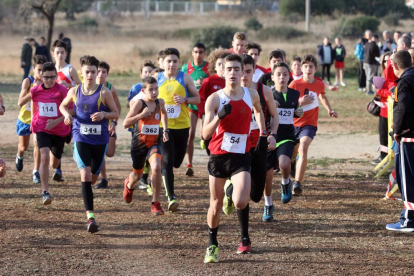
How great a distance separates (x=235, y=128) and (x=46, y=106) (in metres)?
3.66

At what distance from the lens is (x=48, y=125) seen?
948cm

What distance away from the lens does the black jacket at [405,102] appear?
315 inches

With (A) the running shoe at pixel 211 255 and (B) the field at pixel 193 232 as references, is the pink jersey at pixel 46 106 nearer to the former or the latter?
(B) the field at pixel 193 232

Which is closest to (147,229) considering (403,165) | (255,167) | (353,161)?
(255,167)

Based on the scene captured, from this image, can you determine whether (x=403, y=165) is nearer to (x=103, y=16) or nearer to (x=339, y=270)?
(x=339, y=270)

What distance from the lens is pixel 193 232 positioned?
8148 millimetres

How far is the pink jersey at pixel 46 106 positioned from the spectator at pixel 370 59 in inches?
703

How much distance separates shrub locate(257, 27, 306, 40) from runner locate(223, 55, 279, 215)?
4586cm

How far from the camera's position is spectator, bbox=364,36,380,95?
2555 cm

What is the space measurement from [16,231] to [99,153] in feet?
4.28

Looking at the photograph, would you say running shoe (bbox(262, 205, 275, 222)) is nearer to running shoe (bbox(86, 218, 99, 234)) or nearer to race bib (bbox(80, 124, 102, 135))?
running shoe (bbox(86, 218, 99, 234))

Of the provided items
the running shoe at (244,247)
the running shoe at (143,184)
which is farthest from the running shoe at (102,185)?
the running shoe at (244,247)

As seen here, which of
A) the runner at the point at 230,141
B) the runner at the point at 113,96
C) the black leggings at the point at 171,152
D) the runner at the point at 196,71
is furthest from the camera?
the runner at the point at 196,71

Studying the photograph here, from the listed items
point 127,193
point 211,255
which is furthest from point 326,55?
point 211,255
